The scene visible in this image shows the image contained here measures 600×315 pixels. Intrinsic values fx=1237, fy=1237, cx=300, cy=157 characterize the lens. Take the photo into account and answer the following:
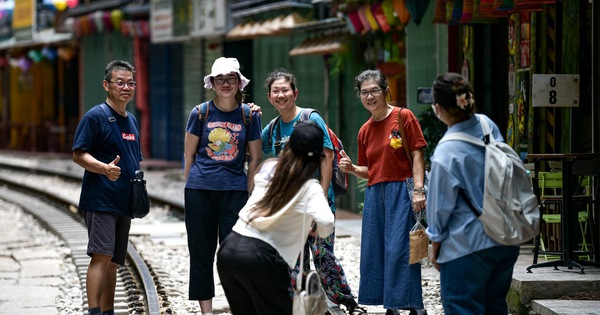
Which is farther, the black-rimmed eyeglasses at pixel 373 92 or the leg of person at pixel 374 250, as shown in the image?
the leg of person at pixel 374 250

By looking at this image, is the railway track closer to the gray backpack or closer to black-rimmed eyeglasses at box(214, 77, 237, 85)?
black-rimmed eyeglasses at box(214, 77, 237, 85)

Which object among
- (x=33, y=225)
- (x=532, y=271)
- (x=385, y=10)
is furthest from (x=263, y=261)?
(x=33, y=225)

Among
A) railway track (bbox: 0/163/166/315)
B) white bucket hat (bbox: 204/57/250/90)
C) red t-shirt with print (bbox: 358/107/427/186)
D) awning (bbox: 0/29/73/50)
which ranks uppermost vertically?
awning (bbox: 0/29/73/50)

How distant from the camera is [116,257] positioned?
8703mm

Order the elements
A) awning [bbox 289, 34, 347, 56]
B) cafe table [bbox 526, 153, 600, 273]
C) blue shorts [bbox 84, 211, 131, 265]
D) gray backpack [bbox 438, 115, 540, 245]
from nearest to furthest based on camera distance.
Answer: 1. gray backpack [bbox 438, 115, 540, 245]
2. blue shorts [bbox 84, 211, 131, 265]
3. cafe table [bbox 526, 153, 600, 273]
4. awning [bbox 289, 34, 347, 56]

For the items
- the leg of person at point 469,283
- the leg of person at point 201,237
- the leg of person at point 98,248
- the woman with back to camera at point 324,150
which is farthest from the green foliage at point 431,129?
the leg of person at point 469,283

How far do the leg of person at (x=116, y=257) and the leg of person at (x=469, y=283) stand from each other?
3.10 metres

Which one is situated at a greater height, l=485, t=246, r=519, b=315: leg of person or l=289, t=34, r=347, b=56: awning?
l=289, t=34, r=347, b=56: awning

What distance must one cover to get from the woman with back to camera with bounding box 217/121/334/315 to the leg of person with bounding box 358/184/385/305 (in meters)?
2.27

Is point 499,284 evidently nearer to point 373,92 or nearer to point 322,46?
point 373,92

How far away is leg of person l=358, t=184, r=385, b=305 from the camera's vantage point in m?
8.75

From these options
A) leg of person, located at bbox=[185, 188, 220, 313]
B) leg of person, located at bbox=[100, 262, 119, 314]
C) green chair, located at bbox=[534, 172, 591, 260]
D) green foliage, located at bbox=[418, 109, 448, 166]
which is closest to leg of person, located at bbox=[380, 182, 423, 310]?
leg of person, located at bbox=[185, 188, 220, 313]

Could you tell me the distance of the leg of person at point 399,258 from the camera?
8.52 meters

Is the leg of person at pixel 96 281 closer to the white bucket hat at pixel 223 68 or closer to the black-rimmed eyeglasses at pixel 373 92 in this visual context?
the white bucket hat at pixel 223 68
